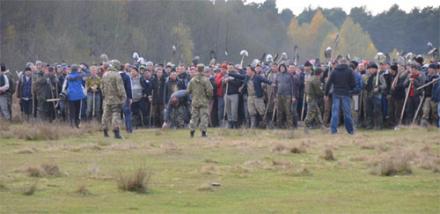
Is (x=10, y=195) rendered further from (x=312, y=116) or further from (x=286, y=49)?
(x=286, y=49)

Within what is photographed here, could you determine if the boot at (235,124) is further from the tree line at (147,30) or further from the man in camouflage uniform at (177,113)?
the tree line at (147,30)

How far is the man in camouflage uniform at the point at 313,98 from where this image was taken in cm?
3019

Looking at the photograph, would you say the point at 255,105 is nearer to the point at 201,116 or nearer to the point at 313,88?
the point at 313,88

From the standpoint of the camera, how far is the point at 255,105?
32.8 metres

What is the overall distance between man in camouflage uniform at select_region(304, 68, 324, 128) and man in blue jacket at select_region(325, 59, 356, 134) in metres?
2.27

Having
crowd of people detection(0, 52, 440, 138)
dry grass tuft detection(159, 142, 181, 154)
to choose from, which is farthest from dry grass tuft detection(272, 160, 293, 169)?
crowd of people detection(0, 52, 440, 138)

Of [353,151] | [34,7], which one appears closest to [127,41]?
[34,7]

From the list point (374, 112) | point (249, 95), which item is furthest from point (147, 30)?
point (374, 112)

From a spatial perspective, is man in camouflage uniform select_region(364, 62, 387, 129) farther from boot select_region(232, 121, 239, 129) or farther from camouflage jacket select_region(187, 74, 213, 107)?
camouflage jacket select_region(187, 74, 213, 107)

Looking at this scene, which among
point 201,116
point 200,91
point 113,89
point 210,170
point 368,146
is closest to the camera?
point 210,170

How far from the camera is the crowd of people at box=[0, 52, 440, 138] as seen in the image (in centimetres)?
2961

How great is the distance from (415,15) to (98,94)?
7799 centimetres

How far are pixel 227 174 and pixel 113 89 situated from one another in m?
9.40

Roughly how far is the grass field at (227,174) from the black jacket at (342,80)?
1754 millimetres
